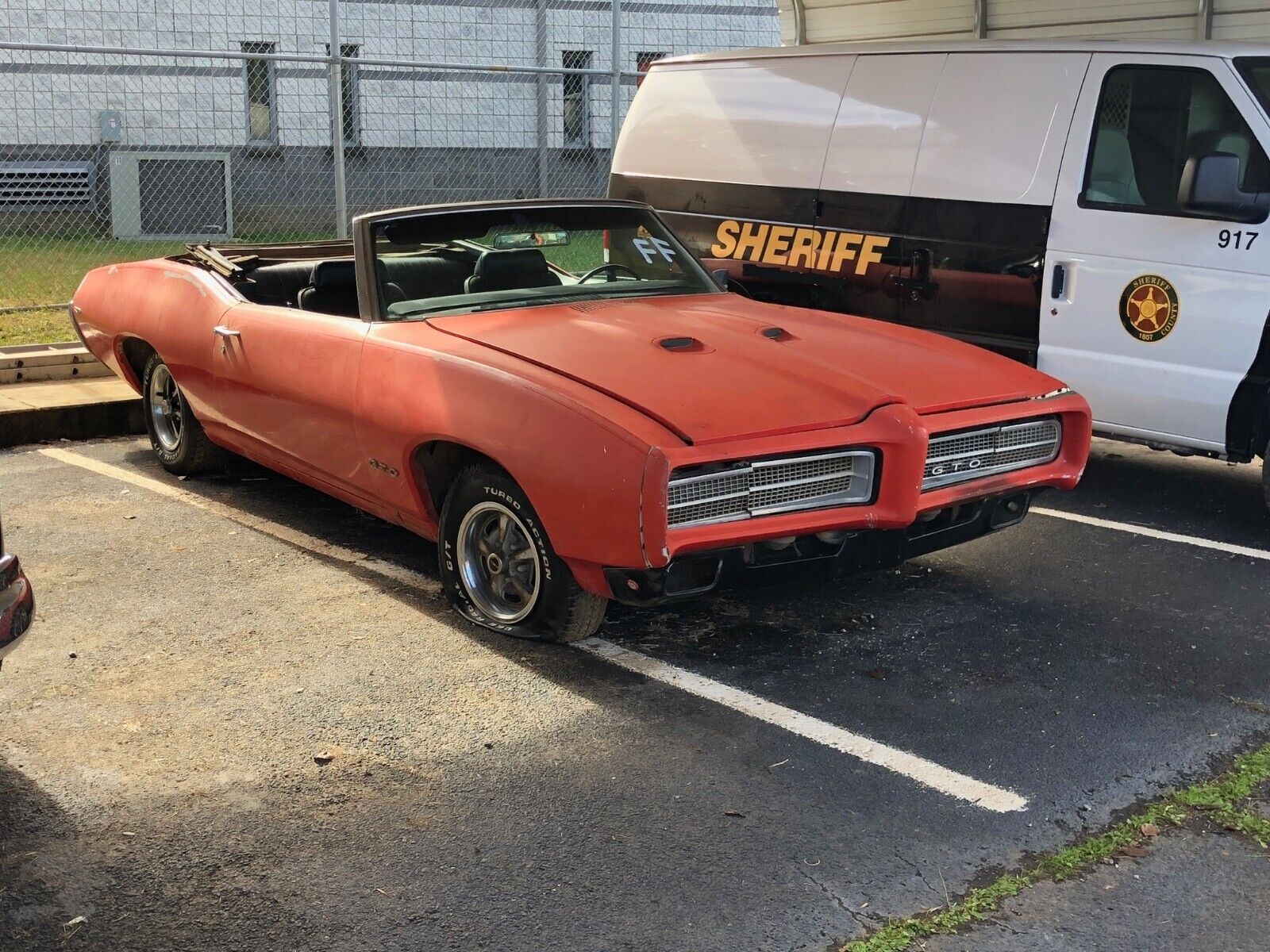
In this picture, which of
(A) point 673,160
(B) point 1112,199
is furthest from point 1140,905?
(A) point 673,160

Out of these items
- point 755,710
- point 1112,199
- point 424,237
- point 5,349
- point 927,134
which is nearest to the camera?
point 755,710

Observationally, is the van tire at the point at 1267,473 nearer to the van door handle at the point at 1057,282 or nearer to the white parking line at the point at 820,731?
the van door handle at the point at 1057,282

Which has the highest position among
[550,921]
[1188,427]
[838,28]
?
[838,28]

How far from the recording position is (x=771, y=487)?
4.24m

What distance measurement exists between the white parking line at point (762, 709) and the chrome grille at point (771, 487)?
1.88 feet

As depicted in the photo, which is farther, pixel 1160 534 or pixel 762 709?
pixel 1160 534

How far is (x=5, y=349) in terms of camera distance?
8.95 m

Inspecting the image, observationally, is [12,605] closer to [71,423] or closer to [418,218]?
[418,218]

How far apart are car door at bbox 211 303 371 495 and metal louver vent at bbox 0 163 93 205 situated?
1414 cm

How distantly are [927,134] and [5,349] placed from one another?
229 inches

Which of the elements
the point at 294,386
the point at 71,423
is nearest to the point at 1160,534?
the point at 294,386

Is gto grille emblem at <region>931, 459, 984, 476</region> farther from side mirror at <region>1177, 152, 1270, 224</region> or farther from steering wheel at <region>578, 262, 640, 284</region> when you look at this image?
side mirror at <region>1177, 152, 1270, 224</region>

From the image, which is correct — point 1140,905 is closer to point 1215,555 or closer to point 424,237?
point 1215,555

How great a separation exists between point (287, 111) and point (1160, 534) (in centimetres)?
1676
